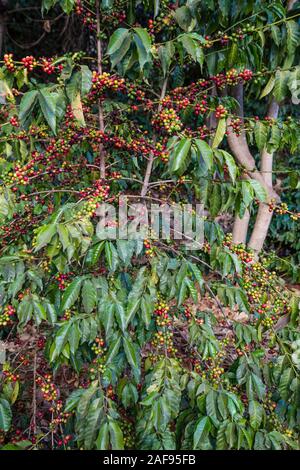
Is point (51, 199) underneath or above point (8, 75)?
underneath

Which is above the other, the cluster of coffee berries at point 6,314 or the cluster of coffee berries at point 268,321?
the cluster of coffee berries at point 6,314

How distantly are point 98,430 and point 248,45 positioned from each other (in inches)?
63.0

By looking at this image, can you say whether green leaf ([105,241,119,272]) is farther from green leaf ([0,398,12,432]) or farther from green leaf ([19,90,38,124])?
green leaf ([0,398,12,432])

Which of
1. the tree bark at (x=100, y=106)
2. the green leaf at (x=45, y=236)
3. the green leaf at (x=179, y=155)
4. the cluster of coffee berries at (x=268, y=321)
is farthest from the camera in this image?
the cluster of coffee berries at (x=268, y=321)

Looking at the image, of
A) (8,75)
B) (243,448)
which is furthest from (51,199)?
(243,448)

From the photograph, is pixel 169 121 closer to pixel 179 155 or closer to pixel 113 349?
pixel 179 155

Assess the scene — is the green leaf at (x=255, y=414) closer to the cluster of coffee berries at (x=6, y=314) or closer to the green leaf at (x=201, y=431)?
the green leaf at (x=201, y=431)

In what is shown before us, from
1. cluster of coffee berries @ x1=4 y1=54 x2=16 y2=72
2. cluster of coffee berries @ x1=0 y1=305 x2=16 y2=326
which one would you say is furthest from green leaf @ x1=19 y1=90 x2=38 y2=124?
cluster of coffee berries @ x1=0 y1=305 x2=16 y2=326

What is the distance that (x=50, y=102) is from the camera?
1242 millimetres

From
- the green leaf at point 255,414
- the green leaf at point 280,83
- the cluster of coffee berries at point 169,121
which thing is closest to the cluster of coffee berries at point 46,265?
the cluster of coffee berries at point 169,121

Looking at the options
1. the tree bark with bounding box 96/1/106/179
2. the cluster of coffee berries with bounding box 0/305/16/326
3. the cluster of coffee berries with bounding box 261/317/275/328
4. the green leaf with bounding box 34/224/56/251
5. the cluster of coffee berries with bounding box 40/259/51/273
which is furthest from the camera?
the cluster of coffee berries with bounding box 261/317/275/328

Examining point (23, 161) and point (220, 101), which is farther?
point (220, 101)

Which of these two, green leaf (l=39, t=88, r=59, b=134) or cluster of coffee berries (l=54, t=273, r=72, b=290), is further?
cluster of coffee berries (l=54, t=273, r=72, b=290)
